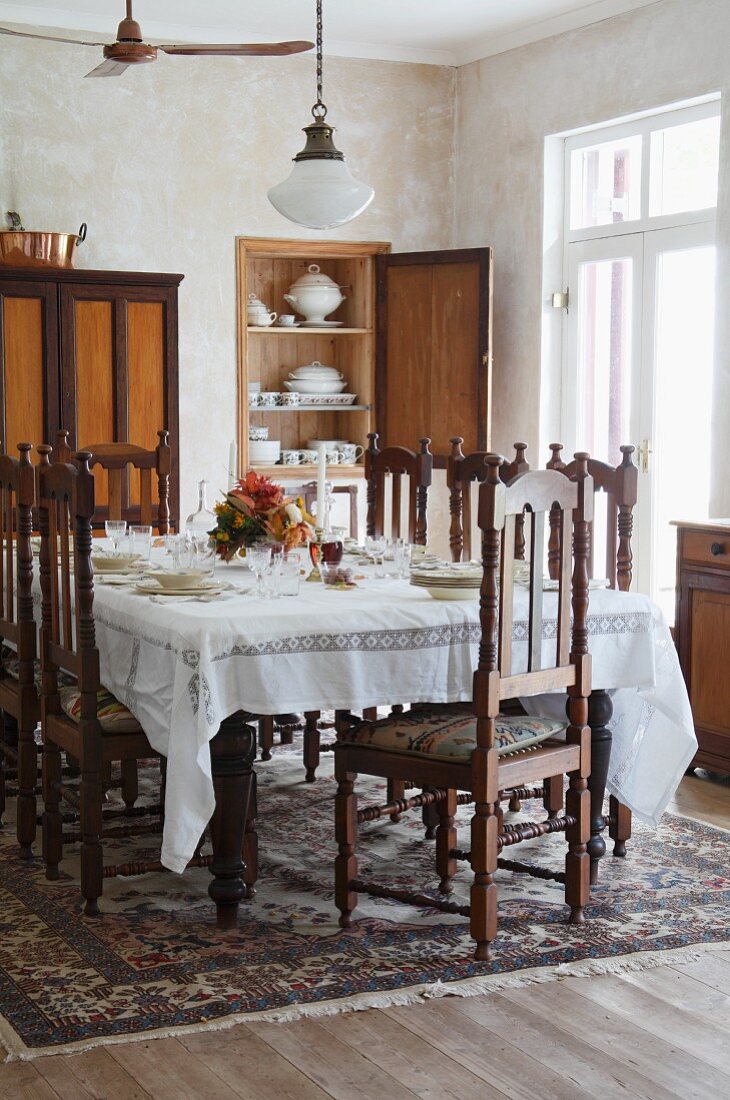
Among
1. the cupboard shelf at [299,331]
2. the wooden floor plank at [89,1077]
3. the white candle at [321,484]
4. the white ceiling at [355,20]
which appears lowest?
the wooden floor plank at [89,1077]

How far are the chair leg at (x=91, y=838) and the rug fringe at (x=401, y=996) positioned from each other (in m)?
0.58

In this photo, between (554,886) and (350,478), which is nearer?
(554,886)

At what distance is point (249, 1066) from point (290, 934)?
0.62 meters

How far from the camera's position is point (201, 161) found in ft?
21.3

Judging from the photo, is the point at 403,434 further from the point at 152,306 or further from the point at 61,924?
the point at 61,924

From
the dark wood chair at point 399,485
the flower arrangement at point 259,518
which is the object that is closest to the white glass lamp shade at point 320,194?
the flower arrangement at point 259,518

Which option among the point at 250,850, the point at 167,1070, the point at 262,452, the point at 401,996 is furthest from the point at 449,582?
the point at 262,452

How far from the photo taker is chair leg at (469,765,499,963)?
2.95 meters

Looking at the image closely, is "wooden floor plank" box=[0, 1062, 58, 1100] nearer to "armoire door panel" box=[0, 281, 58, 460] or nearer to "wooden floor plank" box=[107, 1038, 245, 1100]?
"wooden floor plank" box=[107, 1038, 245, 1100]

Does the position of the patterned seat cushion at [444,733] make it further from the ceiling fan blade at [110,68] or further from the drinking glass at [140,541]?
the ceiling fan blade at [110,68]

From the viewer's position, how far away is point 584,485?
10.2 feet

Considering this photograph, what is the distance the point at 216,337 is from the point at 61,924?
3948 mm

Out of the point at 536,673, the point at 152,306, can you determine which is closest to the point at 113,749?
the point at 536,673

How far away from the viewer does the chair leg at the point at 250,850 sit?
334 cm
